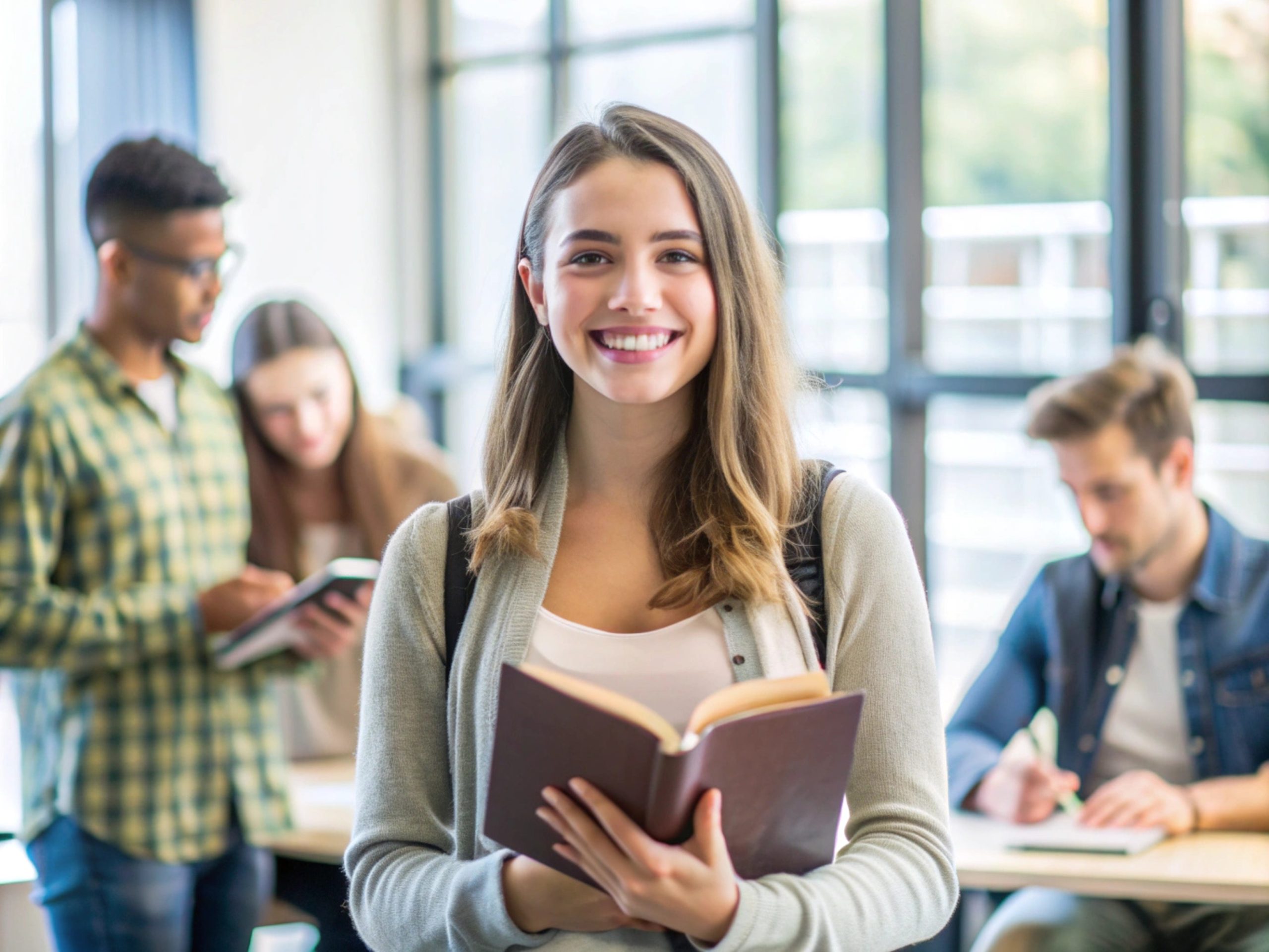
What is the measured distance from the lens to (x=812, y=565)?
1.49 meters

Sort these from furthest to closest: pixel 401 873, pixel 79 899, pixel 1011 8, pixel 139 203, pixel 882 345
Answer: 1. pixel 882 345
2. pixel 1011 8
3. pixel 139 203
4. pixel 79 899
5. pixel 401 873

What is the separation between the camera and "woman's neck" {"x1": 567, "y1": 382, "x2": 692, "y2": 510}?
1.55 metres

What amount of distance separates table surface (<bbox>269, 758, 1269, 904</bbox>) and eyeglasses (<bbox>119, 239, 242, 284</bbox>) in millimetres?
1068

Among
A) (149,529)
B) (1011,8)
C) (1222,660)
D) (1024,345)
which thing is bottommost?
(1222,660)

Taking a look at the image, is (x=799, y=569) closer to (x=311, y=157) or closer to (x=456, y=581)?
(x=456, y=581)

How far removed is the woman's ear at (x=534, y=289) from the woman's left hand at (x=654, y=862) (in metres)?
0.58

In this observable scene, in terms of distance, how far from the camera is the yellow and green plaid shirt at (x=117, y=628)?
2.30 meters

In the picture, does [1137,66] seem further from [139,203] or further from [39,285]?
[39,285]

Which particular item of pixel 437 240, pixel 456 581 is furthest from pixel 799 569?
pixel 437 240

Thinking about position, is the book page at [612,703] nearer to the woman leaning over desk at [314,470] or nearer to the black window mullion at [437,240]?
the woman leaning over desk at [314,470]

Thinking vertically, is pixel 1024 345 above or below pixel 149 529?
above

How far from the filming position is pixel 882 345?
5035 millimetres

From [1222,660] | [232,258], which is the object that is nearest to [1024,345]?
[1222,660]

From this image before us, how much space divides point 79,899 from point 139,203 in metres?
1.28
